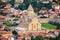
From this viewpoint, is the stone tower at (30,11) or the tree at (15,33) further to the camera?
the stone tower at (30,11)

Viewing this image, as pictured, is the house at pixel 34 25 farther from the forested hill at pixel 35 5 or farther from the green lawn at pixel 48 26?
the forested hill at pixel 35 5

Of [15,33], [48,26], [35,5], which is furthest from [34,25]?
[35,5]

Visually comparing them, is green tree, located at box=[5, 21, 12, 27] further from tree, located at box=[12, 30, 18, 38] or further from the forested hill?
the forested hill

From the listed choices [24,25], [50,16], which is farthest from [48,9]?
[24,25]

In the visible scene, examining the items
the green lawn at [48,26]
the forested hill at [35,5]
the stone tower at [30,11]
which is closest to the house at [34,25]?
the green lawn at [48,26]

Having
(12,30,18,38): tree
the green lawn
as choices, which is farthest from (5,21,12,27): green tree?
the green lawn

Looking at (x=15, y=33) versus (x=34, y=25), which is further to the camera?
(x=34, y=25)

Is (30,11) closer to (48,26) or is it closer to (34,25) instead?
(34,25)

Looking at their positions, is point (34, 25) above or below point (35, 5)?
below

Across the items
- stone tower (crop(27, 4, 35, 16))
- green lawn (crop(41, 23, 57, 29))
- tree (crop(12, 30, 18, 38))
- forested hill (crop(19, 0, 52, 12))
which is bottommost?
tree (crop(12, 30, 18, 38))

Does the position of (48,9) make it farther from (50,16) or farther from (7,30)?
(7,30)

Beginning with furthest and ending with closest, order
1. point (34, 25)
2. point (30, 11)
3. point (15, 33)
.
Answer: point (30, 11), point (34, 25), point (15, 33)

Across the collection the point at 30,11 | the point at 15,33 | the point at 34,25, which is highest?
the point at 30,11
